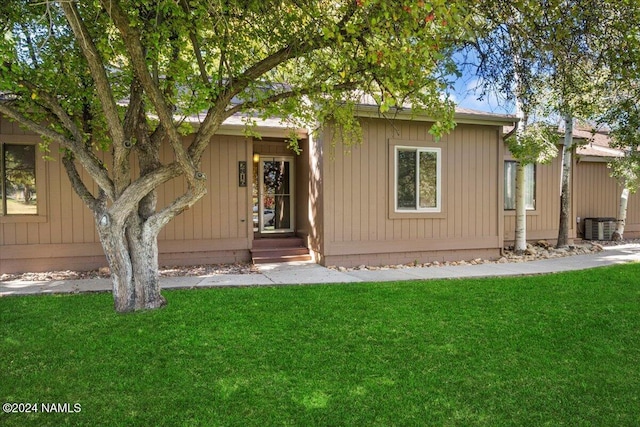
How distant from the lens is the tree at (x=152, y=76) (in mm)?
4098

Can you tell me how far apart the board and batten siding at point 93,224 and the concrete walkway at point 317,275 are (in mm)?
814

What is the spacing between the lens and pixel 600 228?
1191 centimetres

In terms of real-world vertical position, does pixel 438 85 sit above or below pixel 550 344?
above

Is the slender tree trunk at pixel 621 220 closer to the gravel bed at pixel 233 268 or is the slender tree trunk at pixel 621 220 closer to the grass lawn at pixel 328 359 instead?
the gravel bed at pixel 233 268

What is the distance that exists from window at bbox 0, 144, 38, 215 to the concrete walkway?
137 cm

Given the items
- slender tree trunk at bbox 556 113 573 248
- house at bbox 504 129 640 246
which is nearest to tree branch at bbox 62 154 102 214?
house at bbox 504 129 640 246

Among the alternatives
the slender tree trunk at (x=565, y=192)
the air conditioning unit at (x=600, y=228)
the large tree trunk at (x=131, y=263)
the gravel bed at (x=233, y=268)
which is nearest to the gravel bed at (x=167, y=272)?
the gravel bed at (x=233, y=268)

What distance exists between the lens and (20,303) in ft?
16.9

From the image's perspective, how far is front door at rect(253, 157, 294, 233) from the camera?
30.7 feet

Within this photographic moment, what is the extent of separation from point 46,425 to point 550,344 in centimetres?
405

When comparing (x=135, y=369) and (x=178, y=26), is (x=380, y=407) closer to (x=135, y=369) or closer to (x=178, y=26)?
(x=135, y=369)

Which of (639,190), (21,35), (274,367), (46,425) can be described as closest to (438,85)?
(274,367)

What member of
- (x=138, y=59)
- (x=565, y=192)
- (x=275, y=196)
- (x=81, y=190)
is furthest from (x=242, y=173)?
(x=565, y=192)

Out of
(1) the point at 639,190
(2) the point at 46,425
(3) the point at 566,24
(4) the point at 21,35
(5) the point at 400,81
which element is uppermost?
(4) the point at 21,35
